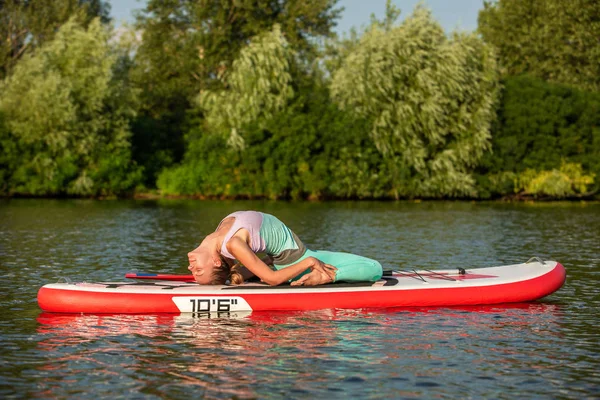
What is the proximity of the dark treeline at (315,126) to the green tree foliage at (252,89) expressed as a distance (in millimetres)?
78

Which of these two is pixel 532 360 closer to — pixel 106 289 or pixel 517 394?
pixel 517 394

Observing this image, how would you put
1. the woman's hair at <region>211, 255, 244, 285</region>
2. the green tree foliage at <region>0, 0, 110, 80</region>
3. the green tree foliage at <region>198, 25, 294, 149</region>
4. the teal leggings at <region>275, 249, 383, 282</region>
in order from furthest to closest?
the green tree foliage at <region>0, 0, 110, 80</region> < the green tree foliage at <region>198, 25, 294, 149</region> < the teal leggings at <region>275, 249, 383, 282</region> < the woman's hair at <region>211, 255, 244, 285</region>

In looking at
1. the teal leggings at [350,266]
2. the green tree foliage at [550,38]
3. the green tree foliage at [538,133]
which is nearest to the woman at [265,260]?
the teal leggings at [350,266]

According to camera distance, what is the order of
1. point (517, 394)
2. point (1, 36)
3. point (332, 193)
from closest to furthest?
point (517, 394) < point (332, 193) < point (1, 36)

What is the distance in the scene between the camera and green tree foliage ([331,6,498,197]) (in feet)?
153

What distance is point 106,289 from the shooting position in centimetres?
1202

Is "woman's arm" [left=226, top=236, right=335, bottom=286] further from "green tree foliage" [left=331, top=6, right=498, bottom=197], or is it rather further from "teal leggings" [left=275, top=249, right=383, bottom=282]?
"green tree foliage" [left=331, top=6, right=498, bottom=197]

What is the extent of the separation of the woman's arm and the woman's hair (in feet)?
1.37

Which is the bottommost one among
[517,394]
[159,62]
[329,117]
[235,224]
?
[517,394]

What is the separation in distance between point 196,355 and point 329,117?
41.7 metres

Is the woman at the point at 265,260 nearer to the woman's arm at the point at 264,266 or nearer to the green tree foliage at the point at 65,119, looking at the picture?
the woman's arm at the point at 264,266

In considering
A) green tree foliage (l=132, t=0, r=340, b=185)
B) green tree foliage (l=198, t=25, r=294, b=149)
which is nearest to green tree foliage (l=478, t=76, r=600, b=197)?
green tree foliage (l=198, t=25, r=294, b=149)

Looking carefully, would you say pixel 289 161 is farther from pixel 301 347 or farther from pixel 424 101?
pixel 301 347

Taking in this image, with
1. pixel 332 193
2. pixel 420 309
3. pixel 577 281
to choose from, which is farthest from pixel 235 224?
pixel 332 193
